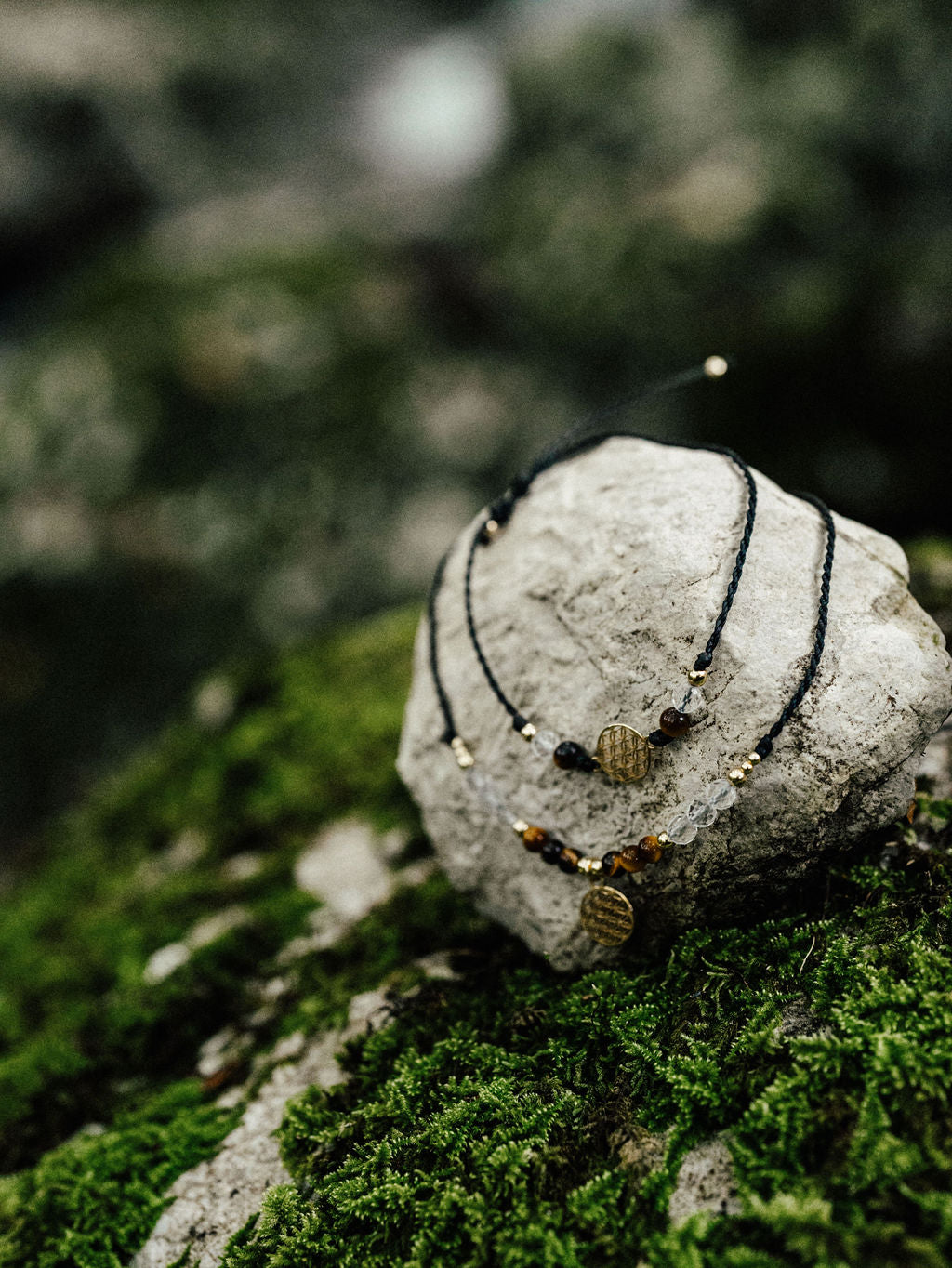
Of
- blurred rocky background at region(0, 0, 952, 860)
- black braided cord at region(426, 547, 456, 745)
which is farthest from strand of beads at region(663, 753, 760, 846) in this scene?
blurred rocky background at region(0, 0, 952, 860)

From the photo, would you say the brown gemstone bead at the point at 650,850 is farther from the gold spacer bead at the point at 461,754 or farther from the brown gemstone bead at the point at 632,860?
the gold spacer bead at the point at 461,754

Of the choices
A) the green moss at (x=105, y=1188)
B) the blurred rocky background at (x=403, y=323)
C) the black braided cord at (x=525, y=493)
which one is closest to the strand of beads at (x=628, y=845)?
the black braided cord at (x=525, y=493)

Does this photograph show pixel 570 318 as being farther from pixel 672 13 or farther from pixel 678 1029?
pixel 678 1029

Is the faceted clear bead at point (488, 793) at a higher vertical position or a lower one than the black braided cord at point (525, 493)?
lower

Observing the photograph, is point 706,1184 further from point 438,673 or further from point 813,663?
point 438,673

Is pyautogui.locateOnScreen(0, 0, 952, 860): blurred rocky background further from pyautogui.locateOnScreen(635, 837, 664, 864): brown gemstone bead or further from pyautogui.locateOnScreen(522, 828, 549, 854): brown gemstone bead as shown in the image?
pyautogui.locateOnScreen(635, 837, 664, 864): brown gemstone bead

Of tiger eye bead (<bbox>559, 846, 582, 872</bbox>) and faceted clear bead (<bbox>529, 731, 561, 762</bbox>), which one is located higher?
faceted clear bead (<bbox>529, 731, 561, 762</bbox>)
